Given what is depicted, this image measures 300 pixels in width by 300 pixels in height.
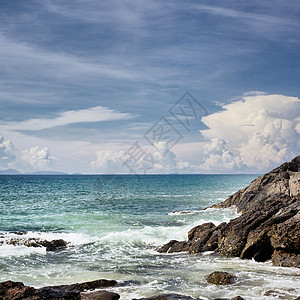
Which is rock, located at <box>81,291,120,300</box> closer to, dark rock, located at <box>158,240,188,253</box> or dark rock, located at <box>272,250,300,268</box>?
dark rock, located at <box>272,250,300,268</box>

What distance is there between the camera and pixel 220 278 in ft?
38.3

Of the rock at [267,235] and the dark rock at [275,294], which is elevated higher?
the rock at [267,235]

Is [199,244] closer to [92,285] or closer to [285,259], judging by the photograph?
[285,259]

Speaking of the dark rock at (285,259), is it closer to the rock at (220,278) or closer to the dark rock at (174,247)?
the rock at (220,278)

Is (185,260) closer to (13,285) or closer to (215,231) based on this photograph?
(215,231)

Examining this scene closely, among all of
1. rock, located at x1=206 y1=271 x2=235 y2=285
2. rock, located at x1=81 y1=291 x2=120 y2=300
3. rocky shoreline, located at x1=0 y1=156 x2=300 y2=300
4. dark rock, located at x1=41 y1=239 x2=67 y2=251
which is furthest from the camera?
dark rock, located at x1=41 y1=239 x2=67 y2=251

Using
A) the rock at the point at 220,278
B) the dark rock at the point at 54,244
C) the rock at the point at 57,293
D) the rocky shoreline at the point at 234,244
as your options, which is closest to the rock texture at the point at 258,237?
the rocky shoreline at the point at 234,244

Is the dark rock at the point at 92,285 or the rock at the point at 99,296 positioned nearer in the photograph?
the rock at the point at 99,296

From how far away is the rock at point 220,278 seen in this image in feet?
37.9

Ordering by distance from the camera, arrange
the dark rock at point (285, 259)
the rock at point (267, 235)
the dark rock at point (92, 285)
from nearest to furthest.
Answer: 1. the dark rock at point (92, 285)
2. the dark rock at point (285, 259)
3. the rock at point (267, 235)

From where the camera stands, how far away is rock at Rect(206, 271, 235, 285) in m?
11.5

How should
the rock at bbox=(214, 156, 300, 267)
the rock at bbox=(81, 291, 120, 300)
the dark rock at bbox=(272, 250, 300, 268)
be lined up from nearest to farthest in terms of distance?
1. the rock at bbox=(81, 291, 120, 300)
2. the dark rock at bbox=(272, 250, 300, 268)
3. the rock at bbox=(214, 156, 300, 267)

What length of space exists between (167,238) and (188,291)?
10.2m

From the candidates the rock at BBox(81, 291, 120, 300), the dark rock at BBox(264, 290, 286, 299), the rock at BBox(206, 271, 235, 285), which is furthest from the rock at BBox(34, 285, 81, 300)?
the dark rock at BBox(264, 290, 286, 299)
